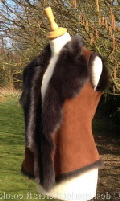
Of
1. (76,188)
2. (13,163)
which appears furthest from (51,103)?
(13,163)

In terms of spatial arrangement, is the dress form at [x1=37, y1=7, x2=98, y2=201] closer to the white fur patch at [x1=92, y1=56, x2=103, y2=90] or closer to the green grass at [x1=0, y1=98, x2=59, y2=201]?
the white fur patch at [x1=92, y1=56, x2=103, y2=90]

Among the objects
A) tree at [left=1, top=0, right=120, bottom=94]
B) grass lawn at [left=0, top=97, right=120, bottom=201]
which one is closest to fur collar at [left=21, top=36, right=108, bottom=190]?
grass lawn at [left=0, top=97, right=120, bottom=201]

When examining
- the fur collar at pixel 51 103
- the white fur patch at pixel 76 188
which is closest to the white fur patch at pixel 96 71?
the fur collar at pixel 51 103

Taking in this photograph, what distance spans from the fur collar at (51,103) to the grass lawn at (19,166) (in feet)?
2.37

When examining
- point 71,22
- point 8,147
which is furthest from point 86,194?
point 8,147

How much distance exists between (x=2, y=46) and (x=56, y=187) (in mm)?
2588

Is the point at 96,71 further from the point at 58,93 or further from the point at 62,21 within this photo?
the point at 62,21

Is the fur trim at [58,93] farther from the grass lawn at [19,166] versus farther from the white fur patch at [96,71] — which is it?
the grass lawn at [19,166]

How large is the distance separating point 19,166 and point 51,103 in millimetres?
2981

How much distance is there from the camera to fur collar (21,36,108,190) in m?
1.39

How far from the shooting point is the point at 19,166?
418 centimetres

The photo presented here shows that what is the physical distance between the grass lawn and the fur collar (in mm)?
722

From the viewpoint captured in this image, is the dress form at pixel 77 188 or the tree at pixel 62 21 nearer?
the dress form at pixel 77 188

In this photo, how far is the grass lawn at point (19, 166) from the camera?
3.18 meters
